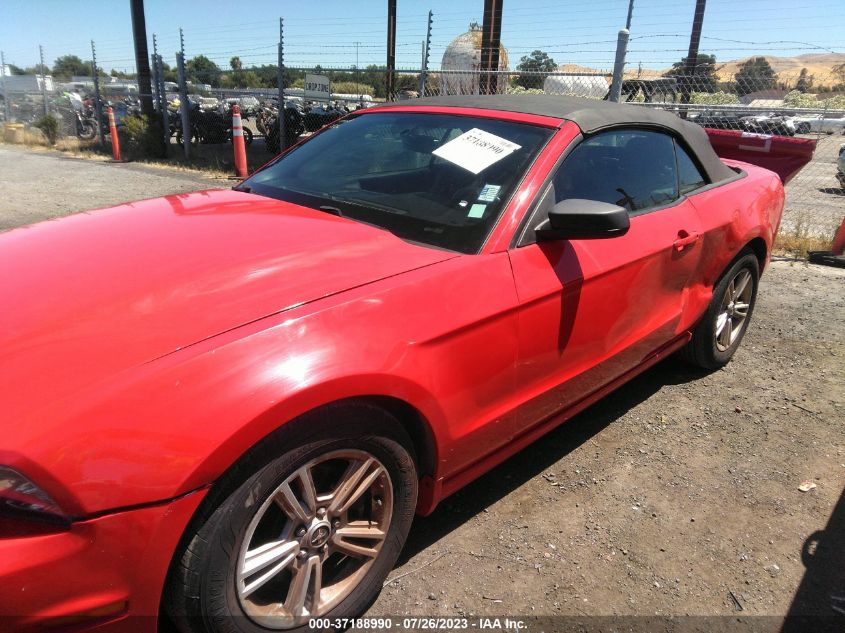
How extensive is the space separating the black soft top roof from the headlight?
2.25 meters

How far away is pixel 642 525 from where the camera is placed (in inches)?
98.7

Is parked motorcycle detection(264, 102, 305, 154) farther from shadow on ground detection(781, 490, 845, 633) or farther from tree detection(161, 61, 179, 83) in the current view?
shadow on ground detection(781, 490, 845, 633)

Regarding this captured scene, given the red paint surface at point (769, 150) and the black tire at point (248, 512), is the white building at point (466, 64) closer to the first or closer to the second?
the red paint surface at point (769, 150)

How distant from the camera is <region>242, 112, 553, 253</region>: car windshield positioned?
7.54 feet

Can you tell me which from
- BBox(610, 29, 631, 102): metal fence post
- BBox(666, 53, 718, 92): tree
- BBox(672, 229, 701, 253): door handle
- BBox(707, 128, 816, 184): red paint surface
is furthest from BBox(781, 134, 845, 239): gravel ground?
BBox(672, 229, 701, 253): door handle

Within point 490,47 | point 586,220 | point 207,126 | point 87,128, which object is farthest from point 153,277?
point 87,128

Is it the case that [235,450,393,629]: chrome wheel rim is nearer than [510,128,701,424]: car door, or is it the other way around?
[235,450,393,629]: chrome wheel rim

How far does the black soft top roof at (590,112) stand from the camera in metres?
2.66

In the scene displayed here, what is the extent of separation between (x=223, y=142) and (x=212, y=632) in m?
16.7

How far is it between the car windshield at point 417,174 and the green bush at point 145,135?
12805mm

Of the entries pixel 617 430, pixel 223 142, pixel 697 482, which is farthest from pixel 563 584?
pixel 223 142

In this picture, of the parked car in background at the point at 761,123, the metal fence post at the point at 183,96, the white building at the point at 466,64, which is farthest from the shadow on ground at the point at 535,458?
the metal fence post at the point at 183,96

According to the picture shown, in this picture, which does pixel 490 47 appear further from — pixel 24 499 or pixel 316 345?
pixel 24 499

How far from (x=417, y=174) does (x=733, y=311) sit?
2408 mm
